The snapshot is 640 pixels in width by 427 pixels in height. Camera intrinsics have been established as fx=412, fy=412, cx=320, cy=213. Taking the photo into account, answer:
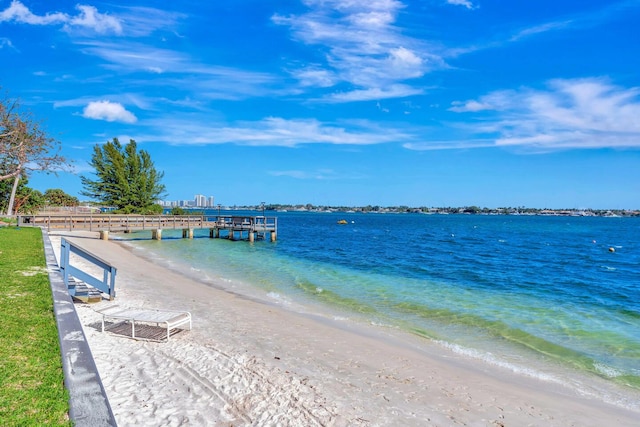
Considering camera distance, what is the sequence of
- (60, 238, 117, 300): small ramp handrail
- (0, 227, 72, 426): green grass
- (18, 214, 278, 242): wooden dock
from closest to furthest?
(0, 227, 72, 426): green grass
(60, 238, 117, 300): small ramp handrail
(18, 214, 278, 242): wooden dock

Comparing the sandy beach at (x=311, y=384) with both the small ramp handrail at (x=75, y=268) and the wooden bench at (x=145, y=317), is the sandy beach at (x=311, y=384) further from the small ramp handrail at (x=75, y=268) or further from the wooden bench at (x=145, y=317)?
the small ramp handrail at (x=75, y=268)

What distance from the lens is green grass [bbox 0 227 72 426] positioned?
4219 mm

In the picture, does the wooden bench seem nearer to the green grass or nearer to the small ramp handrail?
the green grass

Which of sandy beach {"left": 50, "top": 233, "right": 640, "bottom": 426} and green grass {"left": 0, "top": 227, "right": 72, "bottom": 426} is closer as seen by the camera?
green grass {"left": 0, "top": 227, "right": 72, "bottom": 426}

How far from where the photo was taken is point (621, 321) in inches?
528

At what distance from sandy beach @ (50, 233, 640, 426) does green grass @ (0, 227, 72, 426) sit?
793 millimetres

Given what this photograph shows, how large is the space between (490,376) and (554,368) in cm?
190

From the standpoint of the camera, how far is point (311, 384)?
6.68 metres

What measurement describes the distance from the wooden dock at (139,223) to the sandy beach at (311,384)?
2627cm

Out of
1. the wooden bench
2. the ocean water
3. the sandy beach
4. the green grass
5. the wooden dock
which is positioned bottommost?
the ocean water

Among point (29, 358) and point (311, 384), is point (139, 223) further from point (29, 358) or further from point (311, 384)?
point (311, 384)

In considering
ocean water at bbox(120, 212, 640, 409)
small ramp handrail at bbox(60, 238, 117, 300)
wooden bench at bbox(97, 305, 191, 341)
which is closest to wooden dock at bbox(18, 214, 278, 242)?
ocean water at bbox(120, 212, 640, 409)

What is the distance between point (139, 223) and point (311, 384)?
118 ft

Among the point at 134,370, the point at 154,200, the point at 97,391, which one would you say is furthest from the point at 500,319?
the point at 154,200
